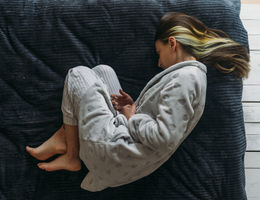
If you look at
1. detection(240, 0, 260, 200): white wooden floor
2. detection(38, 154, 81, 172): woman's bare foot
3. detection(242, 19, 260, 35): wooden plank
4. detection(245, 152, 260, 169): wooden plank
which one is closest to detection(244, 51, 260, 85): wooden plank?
detection(240, 0, 260, 200): white wooden floor

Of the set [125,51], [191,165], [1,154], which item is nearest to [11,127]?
[1,154]

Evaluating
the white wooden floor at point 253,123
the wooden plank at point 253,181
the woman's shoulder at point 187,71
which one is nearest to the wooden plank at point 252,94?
the white wooden floor at point 253,123

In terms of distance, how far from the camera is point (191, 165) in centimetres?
105

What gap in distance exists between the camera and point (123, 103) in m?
1.02

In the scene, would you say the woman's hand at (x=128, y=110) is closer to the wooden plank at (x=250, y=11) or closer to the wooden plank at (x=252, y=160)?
the wooden plank at (x=252, y=160)

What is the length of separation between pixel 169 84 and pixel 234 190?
56 centimetres

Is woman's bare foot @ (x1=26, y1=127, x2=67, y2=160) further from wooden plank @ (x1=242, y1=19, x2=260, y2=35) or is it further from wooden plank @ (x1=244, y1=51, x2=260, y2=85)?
wooden plank @ (x1=242, y1=19, x2=260, y2=35)

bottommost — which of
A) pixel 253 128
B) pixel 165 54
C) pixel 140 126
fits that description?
pixel 253 128

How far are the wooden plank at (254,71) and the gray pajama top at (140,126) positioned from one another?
47 centimetres

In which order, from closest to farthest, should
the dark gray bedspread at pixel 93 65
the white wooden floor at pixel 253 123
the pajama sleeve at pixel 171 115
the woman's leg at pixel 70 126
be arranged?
1. the pajama sleeve at pixel 171 115
2. the woman's leg at pixel 70 126
3. the dark gray bedspread at pixel 93 65
4. the white wooden floor at pixel 253 123

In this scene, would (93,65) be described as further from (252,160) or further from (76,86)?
(252,160)

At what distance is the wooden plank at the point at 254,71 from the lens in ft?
4.20

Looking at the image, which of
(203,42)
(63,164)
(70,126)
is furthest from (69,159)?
(203,42)

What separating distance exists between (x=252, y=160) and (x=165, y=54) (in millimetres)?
719
